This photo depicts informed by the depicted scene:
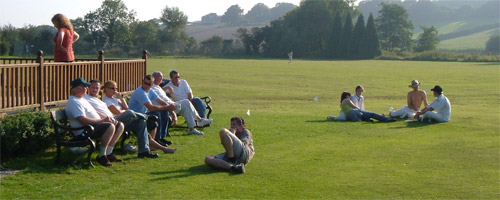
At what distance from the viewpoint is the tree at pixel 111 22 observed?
82250mm

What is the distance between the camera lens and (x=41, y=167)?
8.72 meters

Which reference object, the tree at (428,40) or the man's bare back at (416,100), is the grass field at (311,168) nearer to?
the man's bare back at (416,100)

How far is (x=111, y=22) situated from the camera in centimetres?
8806

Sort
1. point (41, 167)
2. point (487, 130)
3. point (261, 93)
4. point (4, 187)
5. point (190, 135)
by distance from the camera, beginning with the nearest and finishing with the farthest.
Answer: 1. point (4, 187)
2. point (41, 167)
3. point (190, 135)
4. point (487, 130)
5. point (261, 93)

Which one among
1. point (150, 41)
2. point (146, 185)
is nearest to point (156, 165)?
point (146, 185)

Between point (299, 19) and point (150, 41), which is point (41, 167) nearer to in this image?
point (150, 41)

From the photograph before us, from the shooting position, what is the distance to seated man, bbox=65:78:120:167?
8773 millimetres

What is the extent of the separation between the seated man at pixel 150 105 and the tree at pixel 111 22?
7126cm

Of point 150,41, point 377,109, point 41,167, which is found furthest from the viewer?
point 150,41

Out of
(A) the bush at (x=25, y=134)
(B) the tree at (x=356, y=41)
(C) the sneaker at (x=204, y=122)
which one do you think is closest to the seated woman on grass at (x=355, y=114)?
(C) the sneaker at (x=204, y=122)

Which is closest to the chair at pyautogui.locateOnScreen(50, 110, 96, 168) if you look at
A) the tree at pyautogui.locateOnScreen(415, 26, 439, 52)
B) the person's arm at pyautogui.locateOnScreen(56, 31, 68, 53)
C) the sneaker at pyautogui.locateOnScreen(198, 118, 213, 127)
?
the person's arm at pyautogui.locateOnScreen(56, 31, 68, 53)

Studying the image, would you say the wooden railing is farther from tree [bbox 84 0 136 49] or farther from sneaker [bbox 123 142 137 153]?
tree [bbox 84 0 136 49]

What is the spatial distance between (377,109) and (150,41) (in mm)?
79591

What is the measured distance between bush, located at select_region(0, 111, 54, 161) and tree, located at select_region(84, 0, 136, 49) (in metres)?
72.9
